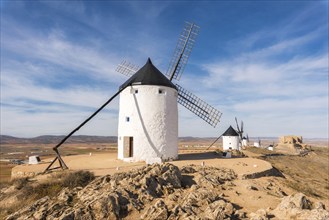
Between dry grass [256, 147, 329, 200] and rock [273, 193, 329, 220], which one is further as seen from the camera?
dry grass [256, 147, 329, 200]

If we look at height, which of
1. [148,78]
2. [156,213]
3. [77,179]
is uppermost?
[148,78]

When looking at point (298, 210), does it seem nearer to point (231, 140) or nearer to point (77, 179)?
point (77, 179)

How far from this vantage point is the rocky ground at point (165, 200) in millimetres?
9547

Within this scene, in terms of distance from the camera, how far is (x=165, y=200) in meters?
10.9

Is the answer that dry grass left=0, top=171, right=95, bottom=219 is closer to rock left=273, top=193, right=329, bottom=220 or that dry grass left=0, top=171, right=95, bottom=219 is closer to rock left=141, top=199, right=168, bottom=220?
rock left=141, top=199, right=168, bottom=220

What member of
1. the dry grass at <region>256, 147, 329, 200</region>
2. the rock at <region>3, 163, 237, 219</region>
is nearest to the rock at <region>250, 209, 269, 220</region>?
the rock at <region>3, 163, 237, 219</region>

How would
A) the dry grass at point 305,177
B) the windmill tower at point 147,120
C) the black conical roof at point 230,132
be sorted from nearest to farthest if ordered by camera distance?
1. the dry grass at point 305,177
2. the windmill tower at point 147,120
3. the black conical roof at point 230,132

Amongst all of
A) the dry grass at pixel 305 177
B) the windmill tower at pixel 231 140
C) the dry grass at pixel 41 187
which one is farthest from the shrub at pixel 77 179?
the windmill tower at pixel 231 140

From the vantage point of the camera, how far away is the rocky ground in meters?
9.55

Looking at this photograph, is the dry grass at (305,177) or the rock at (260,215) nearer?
the rock at (260,215)

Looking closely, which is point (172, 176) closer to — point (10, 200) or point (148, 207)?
point (148, 207)

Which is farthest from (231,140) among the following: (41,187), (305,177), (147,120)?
(41,187)

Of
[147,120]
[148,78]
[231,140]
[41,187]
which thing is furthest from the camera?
[231,140]

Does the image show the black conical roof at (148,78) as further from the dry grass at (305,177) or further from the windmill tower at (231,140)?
the windmill tower at (231,140)
